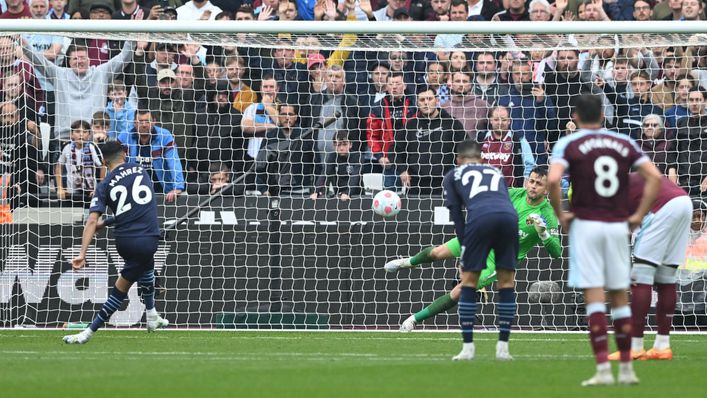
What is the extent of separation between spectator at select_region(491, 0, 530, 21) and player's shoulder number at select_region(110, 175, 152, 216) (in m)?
7.52

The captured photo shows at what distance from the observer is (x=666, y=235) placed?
11.9m

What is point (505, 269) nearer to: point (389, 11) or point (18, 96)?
point (18, 96)

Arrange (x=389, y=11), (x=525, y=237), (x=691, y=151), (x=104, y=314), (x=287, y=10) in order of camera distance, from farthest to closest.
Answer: (x=389, y=11), (x=287, y=10), (x=691, y=151), (x=525, y=237), (x=104, y=314)

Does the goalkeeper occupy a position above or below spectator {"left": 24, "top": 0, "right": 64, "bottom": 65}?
below

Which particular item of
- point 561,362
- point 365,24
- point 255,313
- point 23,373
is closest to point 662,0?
point 365,24

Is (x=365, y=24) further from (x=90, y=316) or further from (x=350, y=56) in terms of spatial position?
(x=90, y=316)

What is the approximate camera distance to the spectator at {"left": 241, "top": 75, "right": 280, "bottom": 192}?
17.4 m

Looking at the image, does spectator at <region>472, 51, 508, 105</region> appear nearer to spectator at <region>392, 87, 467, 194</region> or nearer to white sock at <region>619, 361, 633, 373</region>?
spectator at <region>392, 87, 467, 194</region>

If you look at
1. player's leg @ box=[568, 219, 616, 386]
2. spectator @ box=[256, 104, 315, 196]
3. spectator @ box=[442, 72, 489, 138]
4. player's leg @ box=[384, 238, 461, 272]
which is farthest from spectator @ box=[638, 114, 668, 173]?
player's leg @ box=[568, 219, 616, 386]

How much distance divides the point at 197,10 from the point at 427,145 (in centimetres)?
524

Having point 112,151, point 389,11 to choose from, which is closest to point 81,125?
point 112,151

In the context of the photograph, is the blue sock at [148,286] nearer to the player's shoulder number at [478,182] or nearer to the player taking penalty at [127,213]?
the player taking penalty at [127,213]

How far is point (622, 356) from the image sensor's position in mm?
8984

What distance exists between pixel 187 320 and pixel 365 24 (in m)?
4.68
